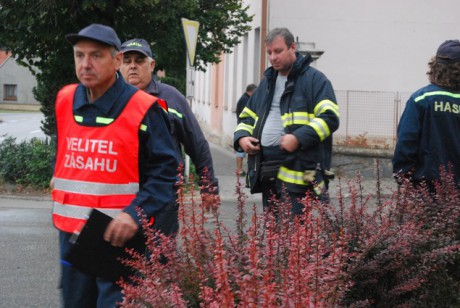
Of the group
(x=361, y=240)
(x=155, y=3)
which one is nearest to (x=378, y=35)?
(x=155, y=3)

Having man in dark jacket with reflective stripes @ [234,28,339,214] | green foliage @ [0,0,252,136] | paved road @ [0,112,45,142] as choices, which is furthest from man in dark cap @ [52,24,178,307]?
paved road @ [0,112,45,142]

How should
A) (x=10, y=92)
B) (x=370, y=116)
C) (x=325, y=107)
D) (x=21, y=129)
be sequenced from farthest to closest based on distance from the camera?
(x=10, y=92) → (x=21, y=129) → (x=370, y=116) → (x=325, y=107)

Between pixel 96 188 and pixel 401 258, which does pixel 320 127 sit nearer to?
pixel 401 258

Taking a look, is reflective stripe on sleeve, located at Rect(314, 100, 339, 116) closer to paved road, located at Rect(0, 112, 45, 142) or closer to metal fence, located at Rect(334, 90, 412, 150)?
metal fence, located at Rect(334, 90, 412, 150)

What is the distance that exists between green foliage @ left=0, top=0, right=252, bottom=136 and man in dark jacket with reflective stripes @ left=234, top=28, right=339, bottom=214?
804 centimetres

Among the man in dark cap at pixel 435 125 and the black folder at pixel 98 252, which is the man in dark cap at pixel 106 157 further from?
the man in dark cap at pixel 435 125

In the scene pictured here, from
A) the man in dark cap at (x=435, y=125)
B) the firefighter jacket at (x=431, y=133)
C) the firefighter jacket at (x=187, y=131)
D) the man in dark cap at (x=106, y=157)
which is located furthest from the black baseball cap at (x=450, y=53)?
the man in dark cap at (x=106, y=157)

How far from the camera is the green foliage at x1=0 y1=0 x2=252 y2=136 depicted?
13609 millimetres

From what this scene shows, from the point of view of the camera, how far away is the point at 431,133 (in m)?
5.15

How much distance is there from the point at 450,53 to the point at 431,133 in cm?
52

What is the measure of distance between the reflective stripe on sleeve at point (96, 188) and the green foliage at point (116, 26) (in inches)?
376

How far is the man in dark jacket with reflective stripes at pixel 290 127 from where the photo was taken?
17.0 feet

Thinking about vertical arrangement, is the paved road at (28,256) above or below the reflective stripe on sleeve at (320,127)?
below

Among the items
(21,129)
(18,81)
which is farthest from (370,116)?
(18,81)
